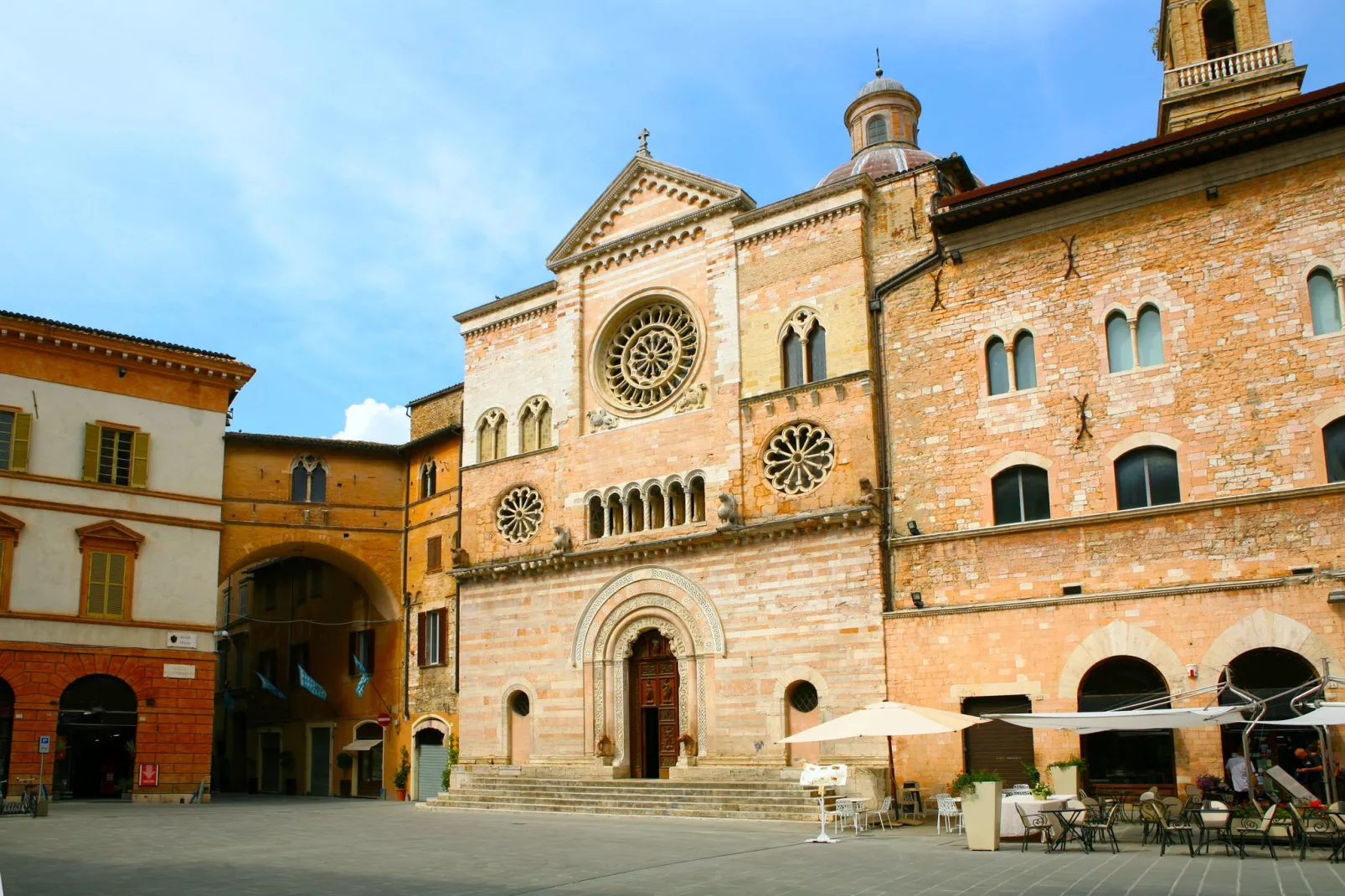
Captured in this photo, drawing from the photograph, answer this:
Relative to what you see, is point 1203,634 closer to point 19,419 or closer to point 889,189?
point 889,189

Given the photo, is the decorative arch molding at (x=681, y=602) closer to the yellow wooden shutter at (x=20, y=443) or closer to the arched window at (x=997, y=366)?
the arched window at (x=997, y=366)

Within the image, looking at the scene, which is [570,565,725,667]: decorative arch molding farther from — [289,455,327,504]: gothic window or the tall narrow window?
[289,455,327,504]: gothic window

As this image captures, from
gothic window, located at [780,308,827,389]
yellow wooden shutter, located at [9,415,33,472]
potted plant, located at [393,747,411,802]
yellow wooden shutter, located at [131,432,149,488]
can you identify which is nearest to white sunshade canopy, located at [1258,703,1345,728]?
gothic window, located at [780,308,827,389]

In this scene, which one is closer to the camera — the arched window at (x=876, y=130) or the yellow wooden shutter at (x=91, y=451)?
the yellow wooden shutter at (x=91, y=451)

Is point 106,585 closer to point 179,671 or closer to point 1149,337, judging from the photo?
point 179,671

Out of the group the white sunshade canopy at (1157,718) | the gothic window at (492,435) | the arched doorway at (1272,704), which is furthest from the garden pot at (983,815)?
the gothic window at (492,435)

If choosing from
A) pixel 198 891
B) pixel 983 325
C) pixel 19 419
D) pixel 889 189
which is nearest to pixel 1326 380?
pixel 983 325

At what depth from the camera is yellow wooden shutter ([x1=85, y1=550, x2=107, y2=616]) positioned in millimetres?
29578

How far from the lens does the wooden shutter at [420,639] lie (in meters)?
34.7

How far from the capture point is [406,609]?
1396 inches

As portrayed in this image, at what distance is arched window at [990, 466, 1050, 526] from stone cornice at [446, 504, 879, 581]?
8.34 ft

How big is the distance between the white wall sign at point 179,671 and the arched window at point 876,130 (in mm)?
27936

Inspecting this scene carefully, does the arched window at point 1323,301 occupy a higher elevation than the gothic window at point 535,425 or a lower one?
lower

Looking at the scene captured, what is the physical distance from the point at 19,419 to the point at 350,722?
1380 cm
